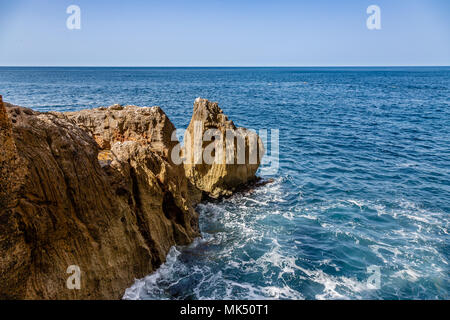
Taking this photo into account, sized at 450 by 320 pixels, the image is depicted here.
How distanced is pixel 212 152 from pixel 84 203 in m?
10.4

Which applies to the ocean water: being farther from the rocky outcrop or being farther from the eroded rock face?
the eroded rock face

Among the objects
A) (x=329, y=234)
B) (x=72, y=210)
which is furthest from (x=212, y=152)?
(x=72, y=210)

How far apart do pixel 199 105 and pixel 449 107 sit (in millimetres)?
51641

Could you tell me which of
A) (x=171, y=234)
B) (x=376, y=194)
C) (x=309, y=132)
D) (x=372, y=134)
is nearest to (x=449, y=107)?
(x=372, y=134)

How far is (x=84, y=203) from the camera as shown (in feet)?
26.1

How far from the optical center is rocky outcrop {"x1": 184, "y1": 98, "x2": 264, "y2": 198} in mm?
17594

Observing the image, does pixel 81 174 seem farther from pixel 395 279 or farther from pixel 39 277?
pixel 395 279

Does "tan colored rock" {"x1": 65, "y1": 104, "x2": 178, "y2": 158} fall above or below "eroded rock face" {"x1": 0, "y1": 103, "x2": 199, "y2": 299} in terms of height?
above

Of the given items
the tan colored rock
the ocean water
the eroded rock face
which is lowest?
the ocean water

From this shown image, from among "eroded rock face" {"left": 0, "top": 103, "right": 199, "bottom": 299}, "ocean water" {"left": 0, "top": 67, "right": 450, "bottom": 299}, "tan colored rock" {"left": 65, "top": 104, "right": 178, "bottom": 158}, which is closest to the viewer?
"eroded rock face" {"left": 0, "top": 103, "right": 199, "bottom": 299}

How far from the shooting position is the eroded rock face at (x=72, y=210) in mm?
6398

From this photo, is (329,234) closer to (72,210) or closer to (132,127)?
(132,127)

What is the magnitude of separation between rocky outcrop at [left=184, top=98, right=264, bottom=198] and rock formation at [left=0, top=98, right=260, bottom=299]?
202 inches

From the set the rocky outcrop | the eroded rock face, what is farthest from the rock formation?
the rocky outcrop
